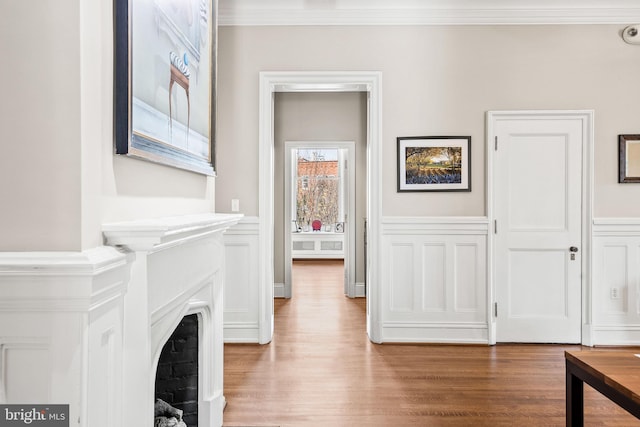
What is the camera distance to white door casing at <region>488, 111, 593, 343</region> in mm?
3641

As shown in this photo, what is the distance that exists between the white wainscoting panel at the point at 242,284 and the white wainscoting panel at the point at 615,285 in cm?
293

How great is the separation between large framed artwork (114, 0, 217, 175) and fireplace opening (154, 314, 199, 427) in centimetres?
78

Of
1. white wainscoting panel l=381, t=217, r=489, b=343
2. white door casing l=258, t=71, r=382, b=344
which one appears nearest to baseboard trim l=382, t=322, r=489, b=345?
white wainscoting panel l=381, t=217, r=489, b=343

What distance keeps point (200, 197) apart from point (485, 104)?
9.09 feet

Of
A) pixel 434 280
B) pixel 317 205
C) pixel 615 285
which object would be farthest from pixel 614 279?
pixel 317 205

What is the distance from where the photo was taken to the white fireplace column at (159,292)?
3.66 feet

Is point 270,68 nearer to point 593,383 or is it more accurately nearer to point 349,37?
point 349,37

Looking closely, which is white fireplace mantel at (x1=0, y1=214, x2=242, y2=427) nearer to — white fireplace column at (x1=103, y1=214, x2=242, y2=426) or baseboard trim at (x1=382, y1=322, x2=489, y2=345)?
white fireplace column at (x1=103, y1=214, x2=242, y2=426)

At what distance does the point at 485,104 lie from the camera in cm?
368

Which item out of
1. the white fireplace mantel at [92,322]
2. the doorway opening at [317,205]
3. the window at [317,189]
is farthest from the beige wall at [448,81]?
the window at [317,189]

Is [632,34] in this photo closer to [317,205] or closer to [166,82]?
[166,82]

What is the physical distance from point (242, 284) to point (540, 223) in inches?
105

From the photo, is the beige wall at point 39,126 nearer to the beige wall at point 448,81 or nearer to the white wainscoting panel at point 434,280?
the beige wall at point 448,81

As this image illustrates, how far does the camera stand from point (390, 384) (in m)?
2.82
